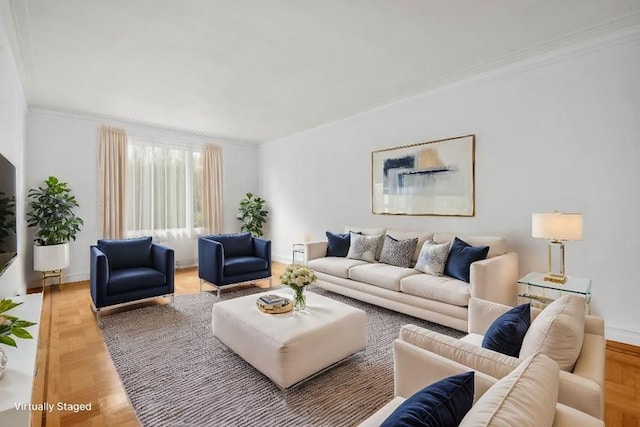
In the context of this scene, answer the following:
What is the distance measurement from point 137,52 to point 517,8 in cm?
342

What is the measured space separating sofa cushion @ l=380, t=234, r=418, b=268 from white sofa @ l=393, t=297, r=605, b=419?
2143mm

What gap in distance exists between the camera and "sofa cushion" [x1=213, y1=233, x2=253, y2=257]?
459 cm

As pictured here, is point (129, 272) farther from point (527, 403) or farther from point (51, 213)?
point (527, 403)

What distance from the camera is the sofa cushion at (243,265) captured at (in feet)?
13.8

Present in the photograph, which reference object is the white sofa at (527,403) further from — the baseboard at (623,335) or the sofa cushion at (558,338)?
the baseboard at (623,335)

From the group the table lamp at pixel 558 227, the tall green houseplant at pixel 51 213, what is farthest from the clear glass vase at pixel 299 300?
the tall green houseplant at pixel 51 213

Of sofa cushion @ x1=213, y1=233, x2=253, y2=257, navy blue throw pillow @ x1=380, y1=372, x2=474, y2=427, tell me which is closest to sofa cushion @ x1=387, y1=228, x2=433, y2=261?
sofa cushion @ x1=213, y1=233, x2=253, y2=257

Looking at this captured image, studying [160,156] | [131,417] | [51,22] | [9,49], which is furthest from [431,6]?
[160,156]

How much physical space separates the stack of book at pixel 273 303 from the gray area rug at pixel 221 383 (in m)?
0.45

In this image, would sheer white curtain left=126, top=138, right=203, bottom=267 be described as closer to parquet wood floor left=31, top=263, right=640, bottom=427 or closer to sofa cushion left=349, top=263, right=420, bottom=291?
parquet wood floor left=31, top=263, right=640, bottom=427

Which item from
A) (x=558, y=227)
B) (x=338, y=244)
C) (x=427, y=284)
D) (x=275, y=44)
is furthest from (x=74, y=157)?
(x=558, y=227)

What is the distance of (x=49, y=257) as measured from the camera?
4.34 metres

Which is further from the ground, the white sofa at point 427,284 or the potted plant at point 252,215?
the potted plant at point 252,215

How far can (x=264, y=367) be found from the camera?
7.02ft
